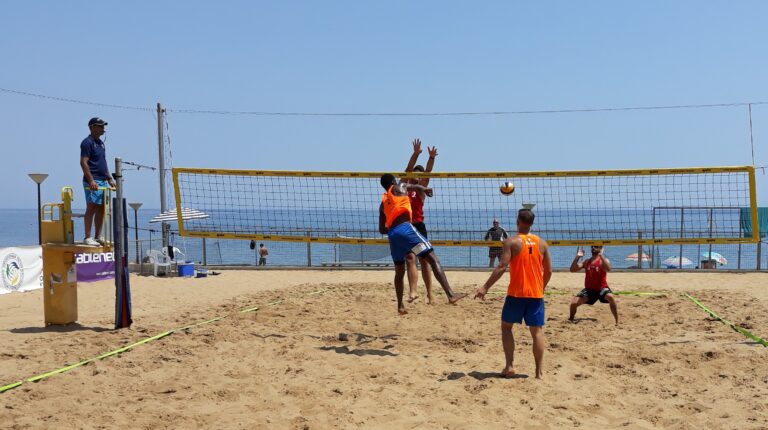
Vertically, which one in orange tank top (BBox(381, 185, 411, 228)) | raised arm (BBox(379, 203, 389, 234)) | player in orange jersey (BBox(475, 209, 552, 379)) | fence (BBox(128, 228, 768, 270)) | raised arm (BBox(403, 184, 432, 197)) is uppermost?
raised arm (BBox(403, 184, 432, 197))

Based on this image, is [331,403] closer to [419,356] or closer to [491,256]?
[419,356]

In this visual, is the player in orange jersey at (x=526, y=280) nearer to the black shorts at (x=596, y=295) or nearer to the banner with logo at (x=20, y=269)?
the black shorts at (x=596, y=295)

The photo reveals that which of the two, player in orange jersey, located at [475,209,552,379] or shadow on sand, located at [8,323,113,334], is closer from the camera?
player in orange jersey, located at [475,209,552,379]

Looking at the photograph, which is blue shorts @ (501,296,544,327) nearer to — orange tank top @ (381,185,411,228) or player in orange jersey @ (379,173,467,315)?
player in orange jersey @ (379,173,467,315)

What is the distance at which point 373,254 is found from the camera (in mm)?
19469

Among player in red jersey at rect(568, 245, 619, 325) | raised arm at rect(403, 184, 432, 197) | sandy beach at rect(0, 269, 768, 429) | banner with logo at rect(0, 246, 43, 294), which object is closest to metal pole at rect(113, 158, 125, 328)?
sandy beach at rect(0, 269, 768, 429)

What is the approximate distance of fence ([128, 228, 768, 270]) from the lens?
1861 cm

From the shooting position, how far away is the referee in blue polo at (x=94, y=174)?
8180 millimetres

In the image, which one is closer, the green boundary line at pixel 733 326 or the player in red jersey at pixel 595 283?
the green boundary line at pixel 733 326

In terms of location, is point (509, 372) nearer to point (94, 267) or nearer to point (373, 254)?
point (94, 267)

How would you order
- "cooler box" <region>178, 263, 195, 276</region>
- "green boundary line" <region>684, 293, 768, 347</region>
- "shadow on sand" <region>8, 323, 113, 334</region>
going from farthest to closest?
1. "cooler box" <region>178, 263, 195, 276</region>
2. "shadow on sand" <region>8, 323, 113, 334</region>
3. "green boundary line" <region>684, 293, 768, 347</region>

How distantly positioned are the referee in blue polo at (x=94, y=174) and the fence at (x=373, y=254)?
6559mm

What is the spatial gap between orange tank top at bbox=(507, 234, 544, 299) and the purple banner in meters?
11.2

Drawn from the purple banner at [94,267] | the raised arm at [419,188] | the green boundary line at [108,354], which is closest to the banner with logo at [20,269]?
the purple banner at [94,267]
